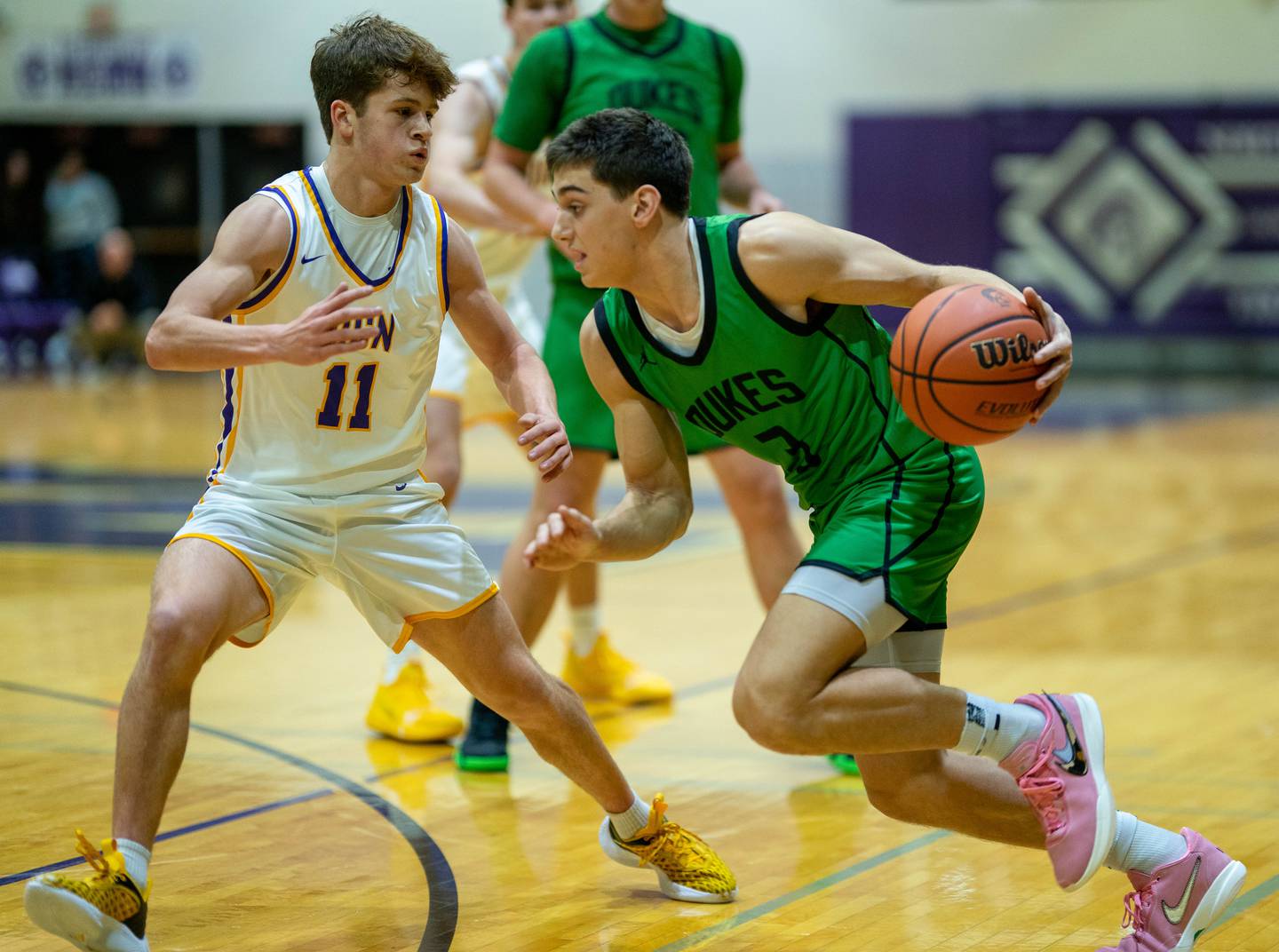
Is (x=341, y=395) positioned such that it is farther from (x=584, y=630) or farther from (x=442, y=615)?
(x=584, y=630)

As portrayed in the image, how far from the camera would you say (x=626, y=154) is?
372cm

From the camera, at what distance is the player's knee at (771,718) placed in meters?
3.45

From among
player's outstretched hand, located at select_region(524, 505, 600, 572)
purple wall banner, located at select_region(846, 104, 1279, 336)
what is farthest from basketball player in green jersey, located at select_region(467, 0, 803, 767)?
purple wall banner, located at select_region(846, 104, 1279, 336)

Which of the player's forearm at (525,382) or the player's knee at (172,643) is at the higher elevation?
the player's forearm at (525,382)

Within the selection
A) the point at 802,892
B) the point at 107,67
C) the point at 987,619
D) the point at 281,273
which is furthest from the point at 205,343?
the point at 107,67

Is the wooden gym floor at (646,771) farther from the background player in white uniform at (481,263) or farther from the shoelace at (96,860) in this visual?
the shoelace at (96,860)

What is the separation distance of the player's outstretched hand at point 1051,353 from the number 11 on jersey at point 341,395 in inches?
55.2

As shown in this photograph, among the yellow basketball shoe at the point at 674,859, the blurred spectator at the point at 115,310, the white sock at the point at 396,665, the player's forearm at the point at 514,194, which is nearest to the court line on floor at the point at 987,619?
the yellow basketball shoe at the point at 674,859

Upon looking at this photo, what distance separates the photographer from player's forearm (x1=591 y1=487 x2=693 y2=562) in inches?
143

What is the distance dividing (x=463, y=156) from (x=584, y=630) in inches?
64.5

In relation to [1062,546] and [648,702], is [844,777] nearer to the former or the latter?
[648,702]

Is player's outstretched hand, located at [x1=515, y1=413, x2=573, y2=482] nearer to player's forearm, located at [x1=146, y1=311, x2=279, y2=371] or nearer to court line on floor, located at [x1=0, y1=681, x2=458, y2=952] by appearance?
player's forearm, located at [x1=146, y1=311, x2=279, y2=371]

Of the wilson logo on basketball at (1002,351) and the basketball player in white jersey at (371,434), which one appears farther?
the basketball player in white jersey at (371,434)

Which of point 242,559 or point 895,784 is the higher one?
point 242,559
